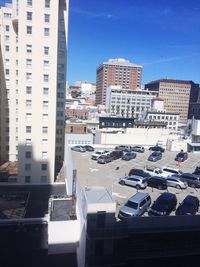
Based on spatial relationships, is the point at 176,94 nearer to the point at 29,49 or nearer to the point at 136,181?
the point at 29,49

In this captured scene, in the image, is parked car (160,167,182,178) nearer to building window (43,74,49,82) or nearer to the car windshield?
the car windshield

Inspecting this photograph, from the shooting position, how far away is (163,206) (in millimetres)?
16188

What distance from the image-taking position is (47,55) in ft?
108

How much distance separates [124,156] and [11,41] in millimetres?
29187

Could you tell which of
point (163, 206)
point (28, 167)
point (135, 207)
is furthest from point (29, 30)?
point (163, 206)

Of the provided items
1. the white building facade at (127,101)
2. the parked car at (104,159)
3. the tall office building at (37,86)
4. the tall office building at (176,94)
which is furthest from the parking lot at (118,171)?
the tall office building at (176,94)

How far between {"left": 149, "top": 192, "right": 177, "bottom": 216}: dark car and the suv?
1.61 ft

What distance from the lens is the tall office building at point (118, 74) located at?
141375mm

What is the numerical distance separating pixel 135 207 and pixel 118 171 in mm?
8604

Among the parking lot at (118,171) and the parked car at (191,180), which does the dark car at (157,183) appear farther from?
the parked car at (191,180)

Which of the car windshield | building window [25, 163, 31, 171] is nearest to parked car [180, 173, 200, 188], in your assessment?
the car windshield

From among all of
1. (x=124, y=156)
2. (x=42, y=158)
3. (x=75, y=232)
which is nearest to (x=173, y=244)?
(x=75, y=232)

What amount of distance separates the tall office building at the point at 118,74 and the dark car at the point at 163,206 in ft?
405

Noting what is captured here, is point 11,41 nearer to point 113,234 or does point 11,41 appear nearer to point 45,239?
point 45,239
